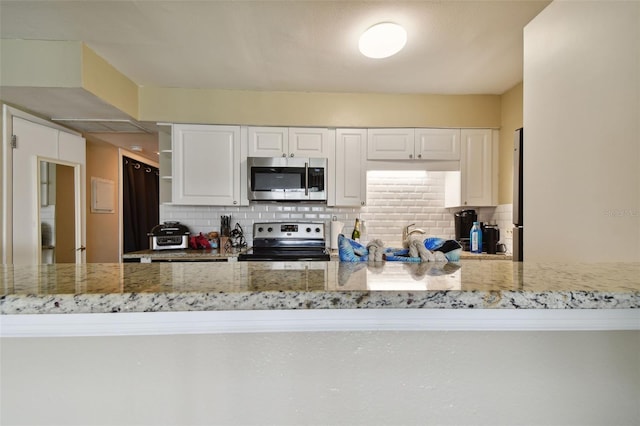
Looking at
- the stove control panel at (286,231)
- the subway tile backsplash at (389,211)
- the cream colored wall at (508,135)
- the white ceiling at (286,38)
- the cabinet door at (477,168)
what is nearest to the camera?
the white ceiling at (286,38)

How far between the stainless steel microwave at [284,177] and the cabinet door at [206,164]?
20cm

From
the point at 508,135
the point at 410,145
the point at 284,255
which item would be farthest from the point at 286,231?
the point at 508,135

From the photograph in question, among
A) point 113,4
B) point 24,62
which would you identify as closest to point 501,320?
point 113,4

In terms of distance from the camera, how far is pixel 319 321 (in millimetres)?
542

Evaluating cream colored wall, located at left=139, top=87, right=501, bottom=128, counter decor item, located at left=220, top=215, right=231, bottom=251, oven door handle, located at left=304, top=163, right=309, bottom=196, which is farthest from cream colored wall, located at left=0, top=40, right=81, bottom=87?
oven door handle, located at left=304, top=163, right=309, bottom=196

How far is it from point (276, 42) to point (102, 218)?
125 inches

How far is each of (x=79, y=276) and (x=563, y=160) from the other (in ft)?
5.55

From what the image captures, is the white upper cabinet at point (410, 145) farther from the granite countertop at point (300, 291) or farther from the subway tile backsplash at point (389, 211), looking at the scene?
the granite countertop at point (300, 291)

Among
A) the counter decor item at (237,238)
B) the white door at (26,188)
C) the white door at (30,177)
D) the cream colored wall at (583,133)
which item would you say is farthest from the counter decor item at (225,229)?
the cream colored wall at (583,133)

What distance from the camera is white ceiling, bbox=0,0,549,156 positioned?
173 cm

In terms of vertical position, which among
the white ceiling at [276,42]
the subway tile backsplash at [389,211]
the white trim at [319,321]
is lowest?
the white trim at [319,321]

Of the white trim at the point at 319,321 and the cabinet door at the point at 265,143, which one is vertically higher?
the cabinet door at the point at 265,143

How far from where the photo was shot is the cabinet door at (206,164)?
9.34 feet

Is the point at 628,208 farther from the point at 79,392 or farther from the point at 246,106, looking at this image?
the point at 246,106
